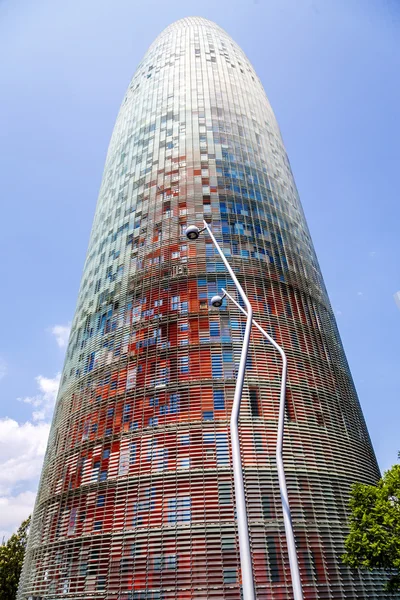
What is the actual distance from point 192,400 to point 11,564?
33.2 m

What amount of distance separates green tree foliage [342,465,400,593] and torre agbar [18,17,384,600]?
12.6ft

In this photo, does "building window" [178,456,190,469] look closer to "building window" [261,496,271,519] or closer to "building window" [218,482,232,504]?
"building window" [218,482,232,504]

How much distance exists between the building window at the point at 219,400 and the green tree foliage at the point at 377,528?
30.9 feet

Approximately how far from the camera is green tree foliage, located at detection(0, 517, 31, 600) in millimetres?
41969

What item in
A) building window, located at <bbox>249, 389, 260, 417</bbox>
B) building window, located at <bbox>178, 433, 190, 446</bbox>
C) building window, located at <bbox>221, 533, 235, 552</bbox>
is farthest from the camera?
building window, located at <bbox>249, 389, 260, 417</bbox>

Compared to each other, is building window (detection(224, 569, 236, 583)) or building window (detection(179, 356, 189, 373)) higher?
building window (detection(179, 356, 189, 373))

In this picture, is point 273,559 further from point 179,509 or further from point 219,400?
point 219,400

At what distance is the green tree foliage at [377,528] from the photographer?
1839cm

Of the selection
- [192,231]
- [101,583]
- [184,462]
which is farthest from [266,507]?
[192,231]

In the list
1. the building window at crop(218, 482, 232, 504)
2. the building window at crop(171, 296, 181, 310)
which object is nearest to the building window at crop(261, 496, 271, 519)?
the building window at crop(218, 482, 232, 504)

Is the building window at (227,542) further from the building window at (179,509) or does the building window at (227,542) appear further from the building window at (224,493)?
the building window at (179,509)

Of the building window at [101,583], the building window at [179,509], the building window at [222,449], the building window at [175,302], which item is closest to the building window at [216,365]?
the building window at [222,449]

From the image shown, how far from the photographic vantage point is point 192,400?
90.1 feet

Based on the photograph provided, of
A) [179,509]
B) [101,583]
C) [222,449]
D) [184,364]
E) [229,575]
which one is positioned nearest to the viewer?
[229,575]
